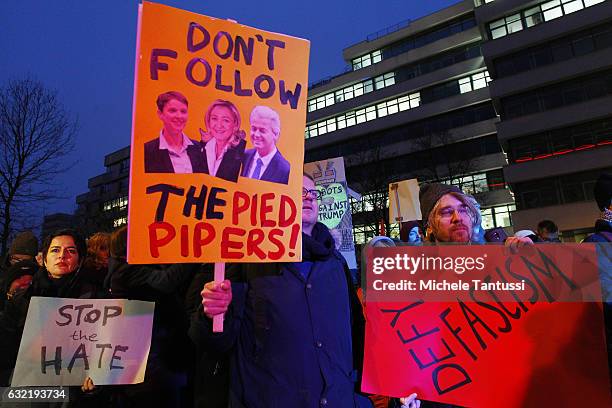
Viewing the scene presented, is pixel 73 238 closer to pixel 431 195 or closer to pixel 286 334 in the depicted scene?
pixel 286 334

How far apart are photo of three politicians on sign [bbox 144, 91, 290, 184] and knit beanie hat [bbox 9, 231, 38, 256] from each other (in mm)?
4342

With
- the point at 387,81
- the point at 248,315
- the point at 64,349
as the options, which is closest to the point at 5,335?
the point at 64,349

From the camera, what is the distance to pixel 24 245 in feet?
17.0

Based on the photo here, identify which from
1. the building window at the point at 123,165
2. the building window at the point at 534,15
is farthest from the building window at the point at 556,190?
the building window at the point at 123,165

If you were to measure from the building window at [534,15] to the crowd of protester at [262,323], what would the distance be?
34339 millimetres

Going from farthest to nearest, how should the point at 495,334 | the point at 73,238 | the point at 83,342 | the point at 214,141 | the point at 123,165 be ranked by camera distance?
the point at 123,165 → the point at 73,238 → the point at 83,342 → the point at 214,141 → the point at 495,334

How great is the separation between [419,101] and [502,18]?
981 centimetres

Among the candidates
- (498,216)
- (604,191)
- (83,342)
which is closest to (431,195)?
(604,191)

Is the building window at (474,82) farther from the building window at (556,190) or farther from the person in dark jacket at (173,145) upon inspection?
the person in dark jacket at (173,145)

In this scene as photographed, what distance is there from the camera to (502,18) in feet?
107

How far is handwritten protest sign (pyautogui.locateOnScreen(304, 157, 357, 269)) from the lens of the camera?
8.16m

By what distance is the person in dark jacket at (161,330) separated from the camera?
2.73 metres

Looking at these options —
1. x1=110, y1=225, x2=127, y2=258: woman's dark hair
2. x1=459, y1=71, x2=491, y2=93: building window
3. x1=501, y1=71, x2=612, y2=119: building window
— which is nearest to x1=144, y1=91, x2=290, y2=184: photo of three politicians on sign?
x1=110, y1=225, x2=127, y2=258: woman's dark hair

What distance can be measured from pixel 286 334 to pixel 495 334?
920 mm
